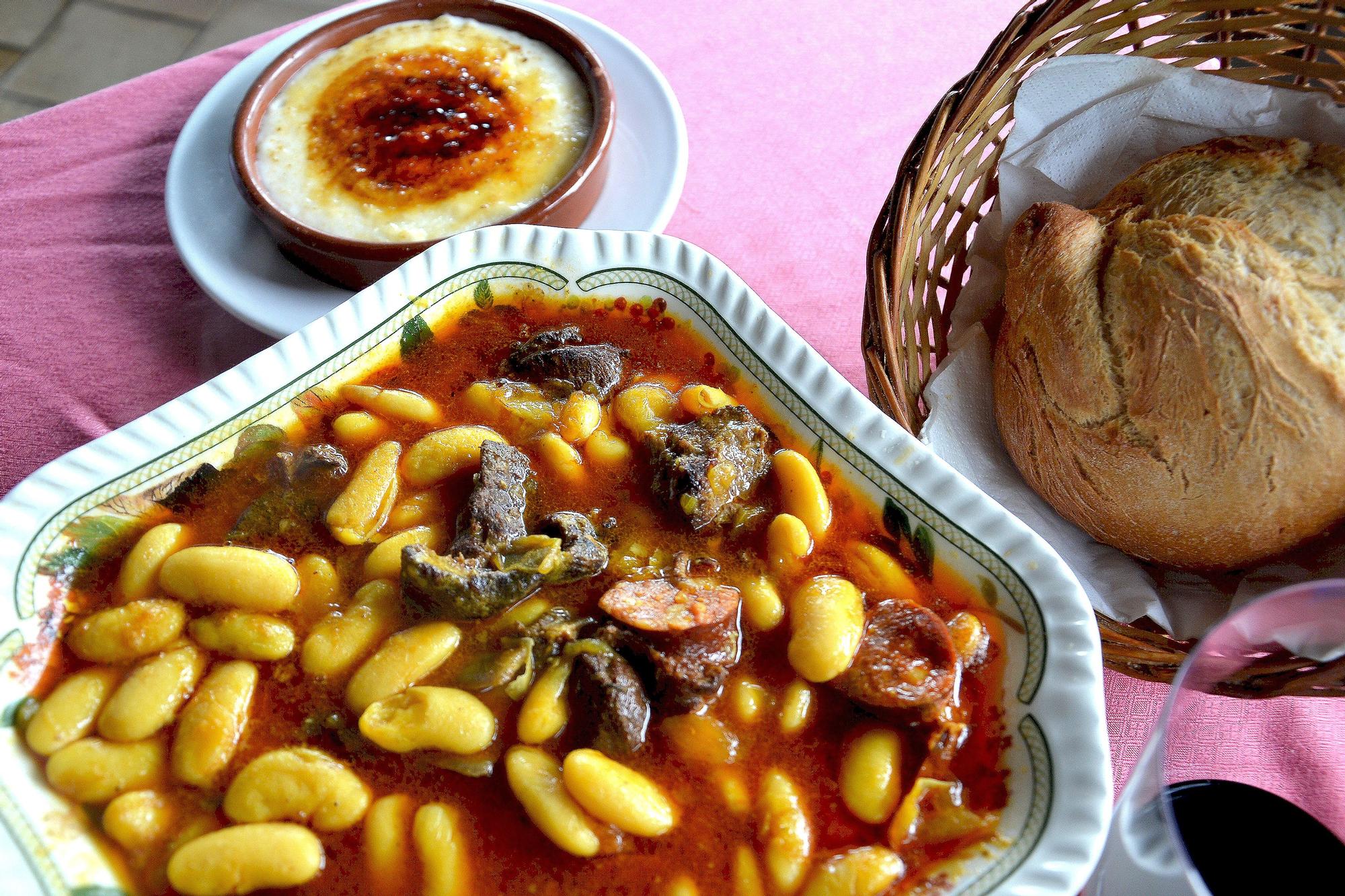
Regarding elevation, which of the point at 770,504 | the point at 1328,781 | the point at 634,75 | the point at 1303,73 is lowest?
the point at 1328,781

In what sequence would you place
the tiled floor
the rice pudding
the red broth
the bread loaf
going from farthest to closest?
the tiled floor, the rice pudding, the bread loaf, the red broth

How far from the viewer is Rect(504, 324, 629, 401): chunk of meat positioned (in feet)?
4.12

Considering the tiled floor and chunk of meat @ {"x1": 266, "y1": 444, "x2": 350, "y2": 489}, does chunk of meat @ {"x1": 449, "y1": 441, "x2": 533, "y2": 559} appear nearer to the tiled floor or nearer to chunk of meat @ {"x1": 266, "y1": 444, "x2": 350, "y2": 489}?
chunk of meat @ {"x1": 266, "y1": 444, "x2": 350, "y2": 489}

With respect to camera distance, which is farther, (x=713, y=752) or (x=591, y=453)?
(x=591, y=453)

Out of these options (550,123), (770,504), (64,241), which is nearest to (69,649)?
(770,504)

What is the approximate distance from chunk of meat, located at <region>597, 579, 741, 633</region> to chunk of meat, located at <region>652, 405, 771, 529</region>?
0.30ft

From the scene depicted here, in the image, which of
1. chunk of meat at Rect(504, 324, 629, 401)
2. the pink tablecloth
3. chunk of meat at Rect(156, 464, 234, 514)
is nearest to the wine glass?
the pink tablecloth

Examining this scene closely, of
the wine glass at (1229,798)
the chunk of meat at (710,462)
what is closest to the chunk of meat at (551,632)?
the chunk of meat at (710,462)

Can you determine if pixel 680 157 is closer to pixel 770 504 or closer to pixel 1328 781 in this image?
pixel 770 504

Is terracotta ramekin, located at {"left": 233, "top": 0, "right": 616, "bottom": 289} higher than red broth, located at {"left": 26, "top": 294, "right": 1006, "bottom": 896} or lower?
higher

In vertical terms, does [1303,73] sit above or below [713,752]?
above

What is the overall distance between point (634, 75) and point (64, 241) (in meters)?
1.06

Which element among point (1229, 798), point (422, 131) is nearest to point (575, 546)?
point (1229, 798)

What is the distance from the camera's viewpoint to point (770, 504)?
3.89 ft
